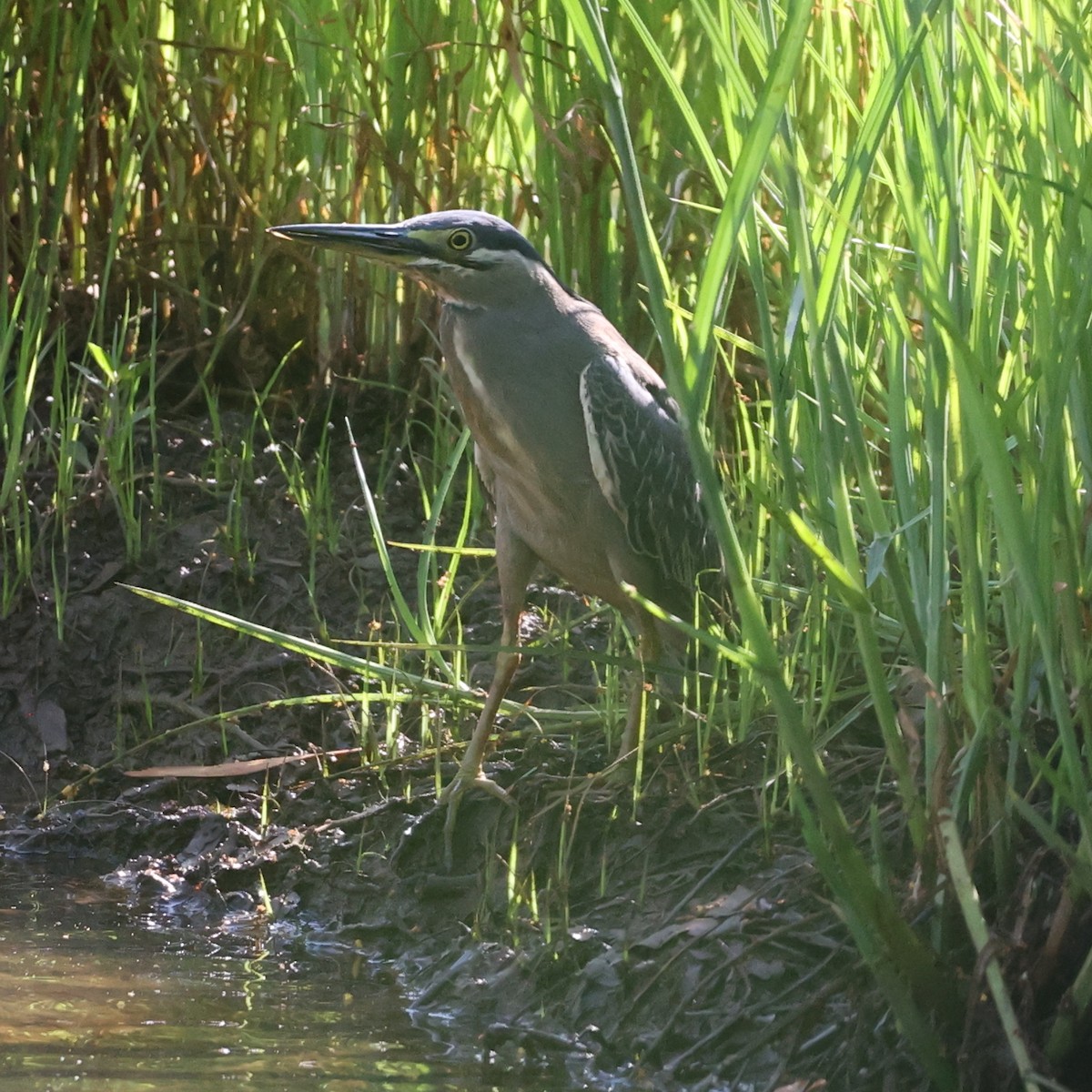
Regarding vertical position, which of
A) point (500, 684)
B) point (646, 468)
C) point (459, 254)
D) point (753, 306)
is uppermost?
point (459, 254)

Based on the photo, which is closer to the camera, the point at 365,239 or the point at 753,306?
the point at 365,239

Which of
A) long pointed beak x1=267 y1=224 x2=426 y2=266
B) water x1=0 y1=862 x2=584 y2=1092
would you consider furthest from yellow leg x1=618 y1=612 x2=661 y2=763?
long pointed beak x1=267 y1=224 x2=426 y2=266

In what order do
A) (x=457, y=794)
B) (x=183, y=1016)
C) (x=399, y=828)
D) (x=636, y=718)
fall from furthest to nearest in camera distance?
1. (x=399, y=828)
2. (x=457, y=794)
3. (x=636, y=718)
4. (x=183, y=1016)

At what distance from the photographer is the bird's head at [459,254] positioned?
3.40 meters

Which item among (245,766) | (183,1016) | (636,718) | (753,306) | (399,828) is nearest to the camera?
(183,1016)

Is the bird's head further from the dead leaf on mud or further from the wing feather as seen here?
the dead leaf on mud

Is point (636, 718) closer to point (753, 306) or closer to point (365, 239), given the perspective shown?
point (365, 239)

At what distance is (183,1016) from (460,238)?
1691 mm

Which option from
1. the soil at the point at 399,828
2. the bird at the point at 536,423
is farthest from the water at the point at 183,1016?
the bird at the point at 536,423

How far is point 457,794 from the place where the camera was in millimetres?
3324

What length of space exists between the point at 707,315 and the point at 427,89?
3110 millimetres

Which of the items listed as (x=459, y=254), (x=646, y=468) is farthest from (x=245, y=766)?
(x=459, y=254)

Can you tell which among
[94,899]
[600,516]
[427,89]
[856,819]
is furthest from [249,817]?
[427,89]

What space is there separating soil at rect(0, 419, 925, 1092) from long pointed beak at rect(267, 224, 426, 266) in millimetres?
882
